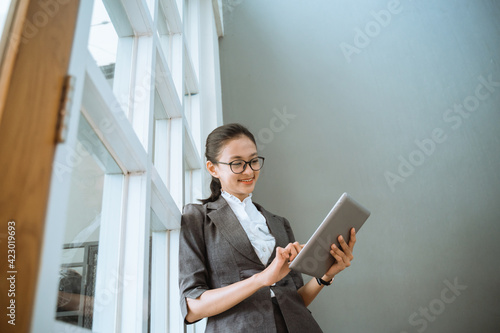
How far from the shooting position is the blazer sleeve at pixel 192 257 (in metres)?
1.16

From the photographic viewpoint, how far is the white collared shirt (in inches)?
52.0

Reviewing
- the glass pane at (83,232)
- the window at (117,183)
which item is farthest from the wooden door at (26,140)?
the glass pane at (83,232)

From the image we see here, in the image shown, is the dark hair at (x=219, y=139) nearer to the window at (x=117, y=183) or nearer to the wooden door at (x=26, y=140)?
the window at (x=117, y=183)

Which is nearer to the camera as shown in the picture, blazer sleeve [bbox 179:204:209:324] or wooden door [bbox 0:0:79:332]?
wooden door [bbox 0:0:79:332]

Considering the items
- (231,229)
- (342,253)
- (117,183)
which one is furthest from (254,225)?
(117,183)

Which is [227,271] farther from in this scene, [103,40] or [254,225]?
[103,40]

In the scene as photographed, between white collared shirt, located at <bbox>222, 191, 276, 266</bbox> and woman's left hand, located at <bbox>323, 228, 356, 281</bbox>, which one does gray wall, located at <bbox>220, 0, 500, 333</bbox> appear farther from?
woman's left hand, located at <bbox>323, 228, 356, 281</bbox>

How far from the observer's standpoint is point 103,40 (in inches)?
38.5

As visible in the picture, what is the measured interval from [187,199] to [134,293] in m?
0.92

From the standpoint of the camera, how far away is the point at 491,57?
2.80 m

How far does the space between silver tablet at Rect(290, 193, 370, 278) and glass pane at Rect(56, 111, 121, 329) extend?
1.63 ft

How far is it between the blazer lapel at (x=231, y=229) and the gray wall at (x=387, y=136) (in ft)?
3.43

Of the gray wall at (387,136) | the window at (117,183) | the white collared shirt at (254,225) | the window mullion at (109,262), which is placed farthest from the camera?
the gray wall at (387,136)

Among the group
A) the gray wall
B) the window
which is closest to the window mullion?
the window
